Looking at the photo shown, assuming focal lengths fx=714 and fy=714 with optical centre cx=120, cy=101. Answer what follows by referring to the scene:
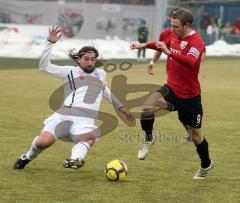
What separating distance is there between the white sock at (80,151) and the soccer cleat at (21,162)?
0.78 metres

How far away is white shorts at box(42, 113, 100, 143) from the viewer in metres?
8.96

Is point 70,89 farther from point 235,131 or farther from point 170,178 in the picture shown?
point 235,131

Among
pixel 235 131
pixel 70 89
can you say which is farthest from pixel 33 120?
pixel 70 89

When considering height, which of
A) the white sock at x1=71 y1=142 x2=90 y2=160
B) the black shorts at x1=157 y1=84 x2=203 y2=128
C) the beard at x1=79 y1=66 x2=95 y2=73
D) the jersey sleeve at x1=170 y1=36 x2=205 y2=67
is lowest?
the white sock at x1=71 y1=142 x2=90 y2=160

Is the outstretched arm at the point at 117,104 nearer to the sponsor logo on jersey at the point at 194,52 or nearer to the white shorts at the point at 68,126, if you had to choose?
the white shorts at the point at 68,126

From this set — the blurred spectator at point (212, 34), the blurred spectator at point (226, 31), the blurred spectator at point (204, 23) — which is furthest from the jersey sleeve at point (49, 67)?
the blurred spectator at point (204, 23)

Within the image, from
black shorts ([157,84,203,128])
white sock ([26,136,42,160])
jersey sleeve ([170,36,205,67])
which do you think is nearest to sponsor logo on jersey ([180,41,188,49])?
jersey sleeve ([170,36,205,67])

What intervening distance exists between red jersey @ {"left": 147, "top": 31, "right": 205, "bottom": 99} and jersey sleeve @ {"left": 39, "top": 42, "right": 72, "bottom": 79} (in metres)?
1.16

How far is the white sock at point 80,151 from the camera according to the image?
8.57m

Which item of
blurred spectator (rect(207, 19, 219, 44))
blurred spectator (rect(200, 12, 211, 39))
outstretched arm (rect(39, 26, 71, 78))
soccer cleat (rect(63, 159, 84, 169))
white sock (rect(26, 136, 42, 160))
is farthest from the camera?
blurred spectator (rect(200, 12, 211, 39))

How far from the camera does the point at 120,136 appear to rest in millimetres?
12703

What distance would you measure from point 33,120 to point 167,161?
4.70m

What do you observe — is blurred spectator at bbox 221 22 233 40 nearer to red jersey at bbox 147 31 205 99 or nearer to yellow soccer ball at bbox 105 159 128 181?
red jersey at bbox 147 31 205 99

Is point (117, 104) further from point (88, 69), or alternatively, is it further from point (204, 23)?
point (204, 23)
